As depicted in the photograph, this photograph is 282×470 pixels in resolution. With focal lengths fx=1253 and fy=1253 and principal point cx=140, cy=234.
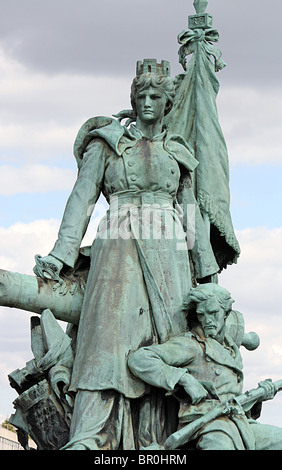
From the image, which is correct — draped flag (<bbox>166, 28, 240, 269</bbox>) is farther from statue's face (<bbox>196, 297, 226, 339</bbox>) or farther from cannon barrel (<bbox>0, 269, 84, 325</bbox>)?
cannon barrel (<bbox>0, 269, 84, 325</bbox>)

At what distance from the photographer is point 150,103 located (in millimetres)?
13203

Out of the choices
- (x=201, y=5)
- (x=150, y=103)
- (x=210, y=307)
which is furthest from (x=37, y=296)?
(x=201, y=5)

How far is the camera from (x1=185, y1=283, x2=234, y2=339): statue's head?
40.9 ft

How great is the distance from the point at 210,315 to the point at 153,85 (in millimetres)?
2536

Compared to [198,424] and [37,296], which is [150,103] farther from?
[198,424]

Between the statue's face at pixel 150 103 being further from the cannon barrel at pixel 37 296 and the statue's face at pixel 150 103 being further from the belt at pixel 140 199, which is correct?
the cannon barrel at pixel 37 296

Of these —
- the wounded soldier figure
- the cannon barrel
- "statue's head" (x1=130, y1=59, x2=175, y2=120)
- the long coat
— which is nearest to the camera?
the wounded soldier figure

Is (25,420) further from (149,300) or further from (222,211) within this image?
(222,211)

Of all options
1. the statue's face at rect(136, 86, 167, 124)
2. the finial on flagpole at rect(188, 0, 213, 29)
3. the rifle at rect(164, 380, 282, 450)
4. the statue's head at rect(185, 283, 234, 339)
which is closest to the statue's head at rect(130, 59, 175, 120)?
the statue's face at rect(136, 86, 167, 124)

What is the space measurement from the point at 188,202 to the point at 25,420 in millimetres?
2899

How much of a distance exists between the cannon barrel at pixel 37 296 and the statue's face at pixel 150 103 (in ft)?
6.38

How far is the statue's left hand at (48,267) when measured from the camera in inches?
506

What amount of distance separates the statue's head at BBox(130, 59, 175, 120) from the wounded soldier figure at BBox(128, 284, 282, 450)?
2.06 m
